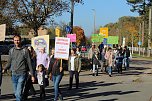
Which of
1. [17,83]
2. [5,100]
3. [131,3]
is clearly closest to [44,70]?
[5,100]

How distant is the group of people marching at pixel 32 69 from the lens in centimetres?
982

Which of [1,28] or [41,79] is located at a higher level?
[1,28]

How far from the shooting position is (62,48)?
13.9m

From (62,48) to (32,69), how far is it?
13.8ft

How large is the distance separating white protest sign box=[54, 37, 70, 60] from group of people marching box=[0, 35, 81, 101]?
0.18 meters

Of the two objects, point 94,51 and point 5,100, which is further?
point 94,51

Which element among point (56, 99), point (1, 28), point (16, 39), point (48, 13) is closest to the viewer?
point (16, 39)

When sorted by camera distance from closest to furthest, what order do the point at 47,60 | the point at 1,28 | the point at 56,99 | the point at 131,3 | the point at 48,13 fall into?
1. the point at 56,99
2. the point at 47,60
3. the point at 1,28
4. the point at 48,13
5. the point at 131,3

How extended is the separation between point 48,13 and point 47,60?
1773cm

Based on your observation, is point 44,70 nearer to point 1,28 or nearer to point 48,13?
point 1,28

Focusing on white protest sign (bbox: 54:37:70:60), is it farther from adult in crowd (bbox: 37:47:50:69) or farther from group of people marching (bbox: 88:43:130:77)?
group of people marching (bbox: 88:43:130:77)

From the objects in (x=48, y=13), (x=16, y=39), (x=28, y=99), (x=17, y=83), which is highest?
(x=48, y=13)

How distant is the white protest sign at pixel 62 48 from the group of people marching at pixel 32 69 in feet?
0.58

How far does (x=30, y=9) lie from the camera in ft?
104
